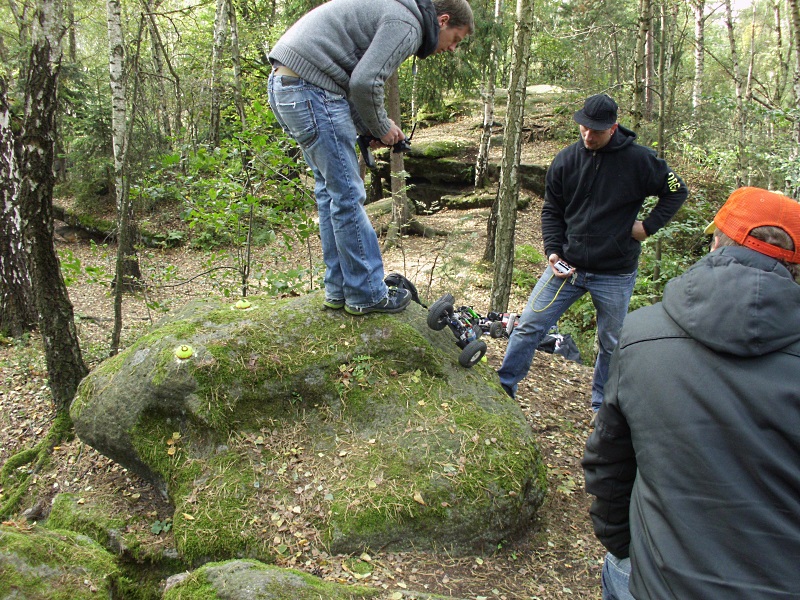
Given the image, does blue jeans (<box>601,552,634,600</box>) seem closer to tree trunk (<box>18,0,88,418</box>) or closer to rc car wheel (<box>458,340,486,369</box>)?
rc car wheel (<box>458,340,486,369</box>)

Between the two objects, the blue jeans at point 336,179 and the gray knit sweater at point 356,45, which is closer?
the gray knit sweater at point 356,45

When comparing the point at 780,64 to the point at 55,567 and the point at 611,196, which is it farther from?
the point at 55,567

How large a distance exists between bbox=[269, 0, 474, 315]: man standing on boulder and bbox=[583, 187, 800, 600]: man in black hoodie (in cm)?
204

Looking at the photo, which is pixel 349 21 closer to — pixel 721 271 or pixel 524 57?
pixel 721 271

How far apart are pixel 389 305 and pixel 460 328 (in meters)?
0.64

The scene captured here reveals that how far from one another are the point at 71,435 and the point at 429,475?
3009 millimetres

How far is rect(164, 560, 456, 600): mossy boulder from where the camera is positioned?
2432 mm

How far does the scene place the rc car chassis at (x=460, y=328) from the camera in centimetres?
386

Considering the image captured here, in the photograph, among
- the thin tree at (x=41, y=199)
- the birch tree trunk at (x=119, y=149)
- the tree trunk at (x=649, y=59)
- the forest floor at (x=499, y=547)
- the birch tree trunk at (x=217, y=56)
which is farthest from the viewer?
the birch tree trunk at (x=217, y=56)

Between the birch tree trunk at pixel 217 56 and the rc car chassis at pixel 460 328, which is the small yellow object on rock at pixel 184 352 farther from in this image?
the birch tree trunk at pixel 217 56

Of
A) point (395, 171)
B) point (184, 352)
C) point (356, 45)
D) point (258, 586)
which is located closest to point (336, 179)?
point (356, 45)

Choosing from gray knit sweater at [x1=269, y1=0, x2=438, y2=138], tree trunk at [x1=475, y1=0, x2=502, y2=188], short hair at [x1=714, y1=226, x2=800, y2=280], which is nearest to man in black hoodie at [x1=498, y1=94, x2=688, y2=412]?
gray knit sweater at [x1=269, y1=0, x2=438, y2=138]

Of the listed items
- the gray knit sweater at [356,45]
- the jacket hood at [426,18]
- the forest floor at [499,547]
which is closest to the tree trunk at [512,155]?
the forest floor at [499,547]

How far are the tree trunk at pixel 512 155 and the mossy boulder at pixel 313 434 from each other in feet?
8.45
